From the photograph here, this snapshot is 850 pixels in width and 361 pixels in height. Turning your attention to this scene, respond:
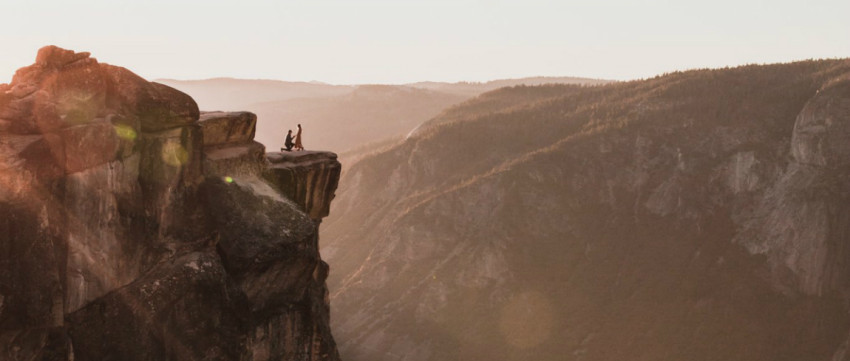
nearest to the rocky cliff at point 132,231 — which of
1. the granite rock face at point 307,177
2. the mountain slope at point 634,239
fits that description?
the granite rock face at point 307,177

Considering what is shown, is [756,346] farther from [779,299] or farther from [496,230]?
[496,230]

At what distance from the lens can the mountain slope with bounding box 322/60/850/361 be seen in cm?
7756

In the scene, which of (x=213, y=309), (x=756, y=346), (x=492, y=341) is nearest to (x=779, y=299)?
(x=756, y=346)

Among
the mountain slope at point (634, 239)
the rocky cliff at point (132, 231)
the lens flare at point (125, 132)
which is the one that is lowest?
the mountain slope at point (634, 239)

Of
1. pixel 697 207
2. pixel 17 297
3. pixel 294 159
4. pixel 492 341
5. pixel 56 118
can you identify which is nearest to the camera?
pixel 17 297

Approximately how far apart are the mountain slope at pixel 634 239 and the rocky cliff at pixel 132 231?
5606 cm

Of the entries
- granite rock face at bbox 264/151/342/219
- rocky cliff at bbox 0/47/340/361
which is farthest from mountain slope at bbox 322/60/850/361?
rocky cliff at bbox 0/47/340/361

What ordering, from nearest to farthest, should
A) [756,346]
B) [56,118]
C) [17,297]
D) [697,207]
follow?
[17,297] < [56,118] < [756,346] < [697,207]

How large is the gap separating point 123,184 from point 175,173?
185 cm

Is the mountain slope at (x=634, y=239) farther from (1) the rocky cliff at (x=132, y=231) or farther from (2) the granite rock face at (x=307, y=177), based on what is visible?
(1) the rocky cliff at (x=132, y=231)

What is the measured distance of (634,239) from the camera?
89.2 metres

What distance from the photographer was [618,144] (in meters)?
101

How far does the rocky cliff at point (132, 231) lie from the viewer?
20609 millimetres

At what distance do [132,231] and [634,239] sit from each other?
7442 centimetres
